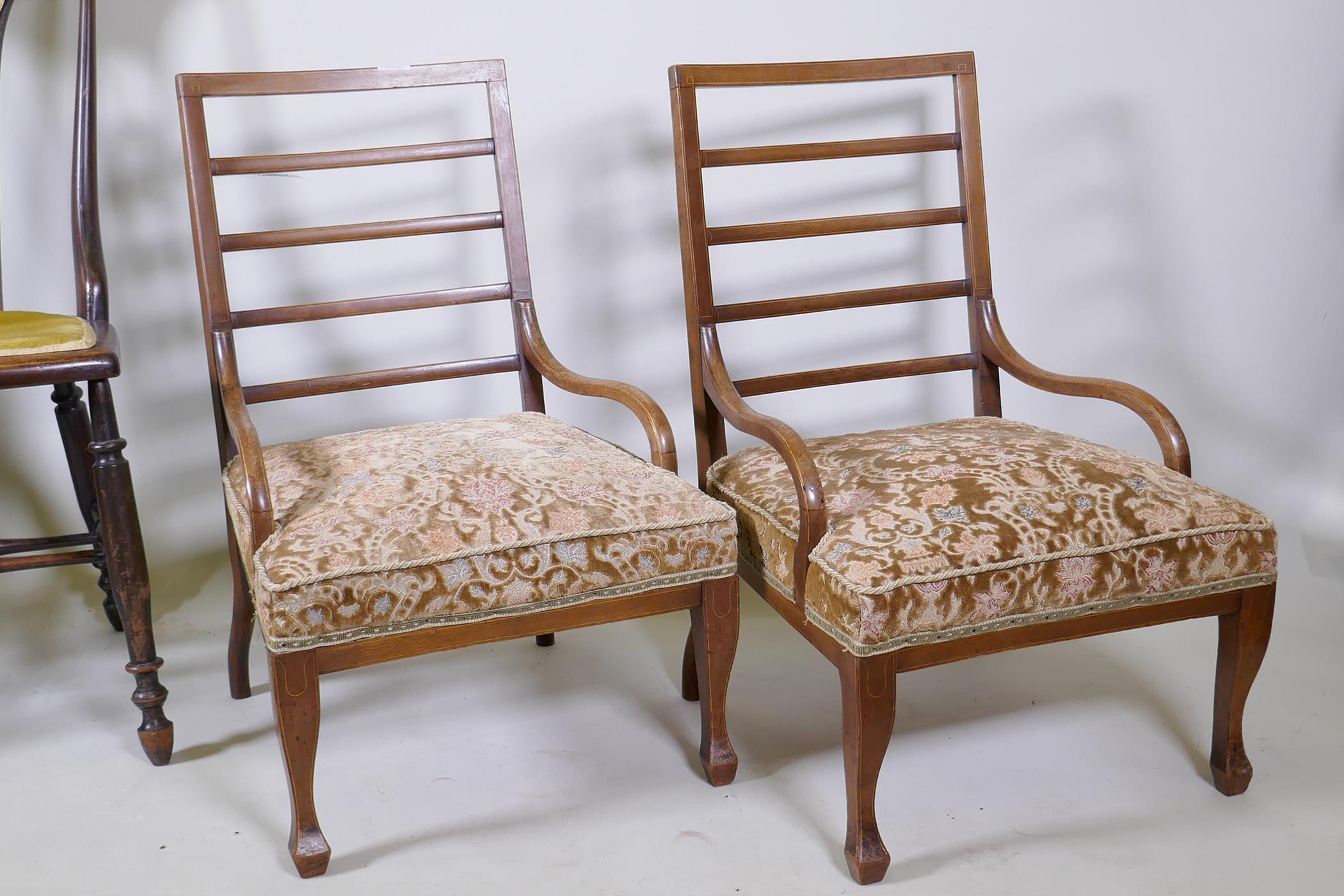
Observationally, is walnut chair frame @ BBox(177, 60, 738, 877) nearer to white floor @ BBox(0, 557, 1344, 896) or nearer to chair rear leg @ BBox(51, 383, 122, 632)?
white floor @ BBox(0, 557, 1344, 896)

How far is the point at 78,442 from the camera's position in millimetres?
2203

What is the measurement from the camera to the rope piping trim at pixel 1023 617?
1461 mm

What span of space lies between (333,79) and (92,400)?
62 centimetres

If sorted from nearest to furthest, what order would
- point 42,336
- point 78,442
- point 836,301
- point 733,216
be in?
1. point 42,336
2. point 836,301
3. point 78,442
4. point 733,216

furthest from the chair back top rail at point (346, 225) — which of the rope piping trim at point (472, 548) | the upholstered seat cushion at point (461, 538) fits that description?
the rope piping trim at point (472, 548)

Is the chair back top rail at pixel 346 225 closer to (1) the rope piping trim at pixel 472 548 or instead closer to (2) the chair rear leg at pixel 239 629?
(2) the chair rear leg at pixel 239 629

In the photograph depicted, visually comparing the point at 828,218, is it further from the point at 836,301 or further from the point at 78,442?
the point at 78,442

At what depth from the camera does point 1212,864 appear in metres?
1.55

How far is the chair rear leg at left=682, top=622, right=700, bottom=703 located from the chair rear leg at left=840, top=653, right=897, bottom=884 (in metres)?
0.49

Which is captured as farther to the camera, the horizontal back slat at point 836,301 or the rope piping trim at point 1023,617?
the horizontal back slat at point 836,301

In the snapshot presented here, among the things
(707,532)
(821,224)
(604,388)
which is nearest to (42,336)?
(604,388)

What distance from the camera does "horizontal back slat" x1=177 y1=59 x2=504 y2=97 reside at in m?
1.84

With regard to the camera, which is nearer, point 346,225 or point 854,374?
point 346,225

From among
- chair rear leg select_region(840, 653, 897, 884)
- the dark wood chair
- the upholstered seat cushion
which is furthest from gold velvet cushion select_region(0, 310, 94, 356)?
chair rear leg select_region(840, 653, 897, 884)
